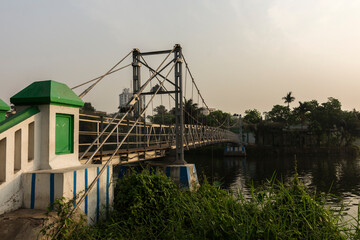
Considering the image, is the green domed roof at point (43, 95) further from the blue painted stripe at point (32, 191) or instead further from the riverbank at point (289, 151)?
the riverbank at point (289, 151)

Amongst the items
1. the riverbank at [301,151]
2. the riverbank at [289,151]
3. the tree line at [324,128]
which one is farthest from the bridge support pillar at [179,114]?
the tree line at [324,128]

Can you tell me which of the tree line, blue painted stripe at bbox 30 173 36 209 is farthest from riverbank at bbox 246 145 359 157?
blue painted stripe at bbox 30 173 36 209

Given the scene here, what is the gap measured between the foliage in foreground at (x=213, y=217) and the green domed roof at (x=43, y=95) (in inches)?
84.6

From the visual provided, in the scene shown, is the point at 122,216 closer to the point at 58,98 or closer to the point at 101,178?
the point at 101,178

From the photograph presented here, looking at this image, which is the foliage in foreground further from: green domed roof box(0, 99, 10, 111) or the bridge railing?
green domed roof box(0, 99, 10, 111)

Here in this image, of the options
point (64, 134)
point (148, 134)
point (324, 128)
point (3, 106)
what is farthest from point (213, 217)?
point (324, 128)

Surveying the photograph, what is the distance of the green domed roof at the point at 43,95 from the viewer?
4.55 meters

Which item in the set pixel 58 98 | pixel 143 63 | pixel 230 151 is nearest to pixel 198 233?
pixel 58 98

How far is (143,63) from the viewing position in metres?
14.3

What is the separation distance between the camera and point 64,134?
5.02 meters

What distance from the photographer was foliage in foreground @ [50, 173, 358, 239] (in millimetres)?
4004

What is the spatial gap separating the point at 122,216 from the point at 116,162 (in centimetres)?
550

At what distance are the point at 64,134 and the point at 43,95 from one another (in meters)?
0.85

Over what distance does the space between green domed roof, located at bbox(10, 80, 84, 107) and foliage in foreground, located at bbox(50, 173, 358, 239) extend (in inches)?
84.6
